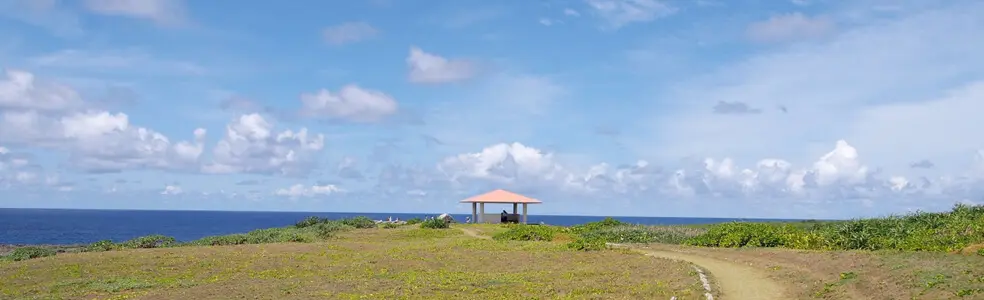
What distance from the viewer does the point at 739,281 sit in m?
19.6

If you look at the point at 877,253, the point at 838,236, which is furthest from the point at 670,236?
the point at 877,253

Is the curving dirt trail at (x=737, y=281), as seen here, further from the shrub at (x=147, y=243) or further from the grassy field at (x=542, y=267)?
the shrub at (x=147, y=243)

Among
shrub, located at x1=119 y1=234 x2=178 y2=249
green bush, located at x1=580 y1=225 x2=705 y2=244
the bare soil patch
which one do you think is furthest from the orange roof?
the bare soil patch

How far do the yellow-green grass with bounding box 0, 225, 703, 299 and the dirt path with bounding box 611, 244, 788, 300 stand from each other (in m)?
0.74

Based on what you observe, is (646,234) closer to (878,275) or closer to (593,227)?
(593,227)

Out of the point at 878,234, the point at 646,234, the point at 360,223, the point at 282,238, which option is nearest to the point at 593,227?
the point at 646,234

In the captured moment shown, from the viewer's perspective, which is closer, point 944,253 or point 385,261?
point 944,253

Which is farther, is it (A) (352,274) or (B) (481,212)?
(B) (481,212)

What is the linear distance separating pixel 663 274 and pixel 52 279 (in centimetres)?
1698

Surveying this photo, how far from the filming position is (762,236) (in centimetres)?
2905

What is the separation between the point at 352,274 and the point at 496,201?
3344 centimetres

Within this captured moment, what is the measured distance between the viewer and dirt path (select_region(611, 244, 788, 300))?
17531 mm

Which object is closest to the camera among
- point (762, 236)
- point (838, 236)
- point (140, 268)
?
point (140, 268)

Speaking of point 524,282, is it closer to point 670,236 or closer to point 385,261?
point 385,261
